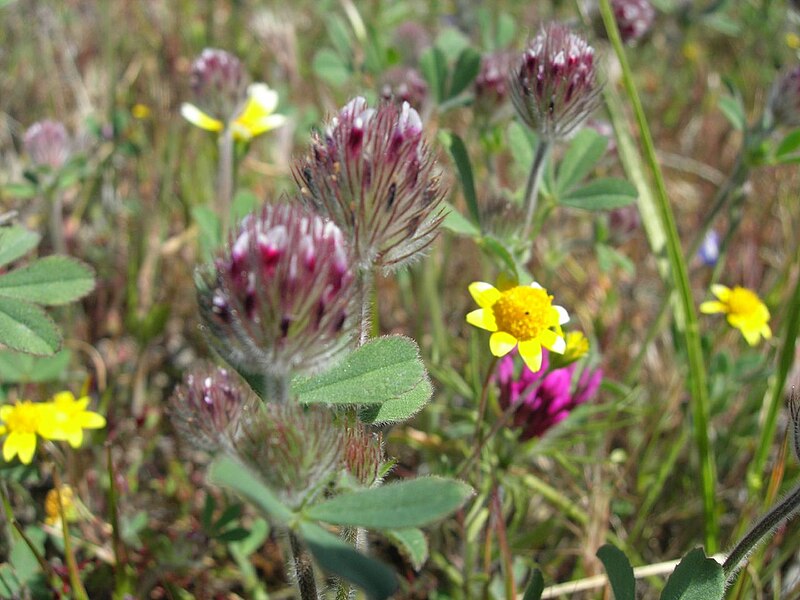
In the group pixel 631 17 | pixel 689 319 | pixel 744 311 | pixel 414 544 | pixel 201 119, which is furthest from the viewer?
pixel 631 17

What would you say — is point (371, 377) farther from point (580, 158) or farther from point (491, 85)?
point (491, 85)

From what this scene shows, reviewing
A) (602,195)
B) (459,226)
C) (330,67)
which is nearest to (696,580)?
(459,226)

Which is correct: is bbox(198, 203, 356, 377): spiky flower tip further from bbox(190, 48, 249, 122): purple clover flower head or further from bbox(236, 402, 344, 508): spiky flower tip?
bbox(190, 48, 249, 122): purple clover flower head

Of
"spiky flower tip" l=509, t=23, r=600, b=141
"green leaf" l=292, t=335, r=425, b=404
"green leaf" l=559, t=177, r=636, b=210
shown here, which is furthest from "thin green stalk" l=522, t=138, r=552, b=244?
"green leaf" l=292, t=335, r=425, b=404

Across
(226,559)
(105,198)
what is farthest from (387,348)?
(105,198)

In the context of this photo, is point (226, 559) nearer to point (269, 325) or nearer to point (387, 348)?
point (387, 348)

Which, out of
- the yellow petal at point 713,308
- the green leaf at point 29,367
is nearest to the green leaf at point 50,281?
the green leaf at point 29,367
